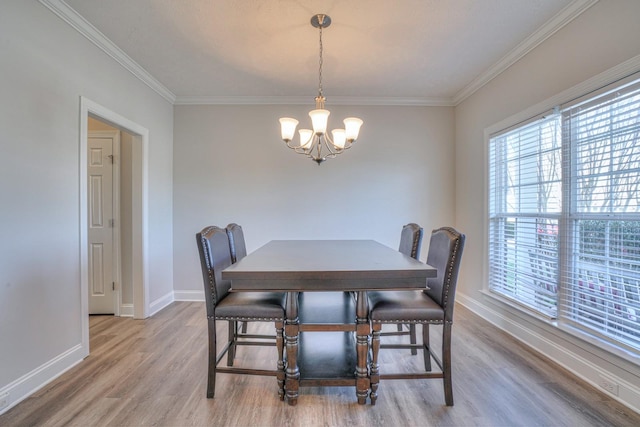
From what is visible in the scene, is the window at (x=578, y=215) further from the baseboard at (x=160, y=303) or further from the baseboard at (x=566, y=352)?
the baseboard at (x=160, y=303)

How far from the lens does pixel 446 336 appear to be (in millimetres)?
1660

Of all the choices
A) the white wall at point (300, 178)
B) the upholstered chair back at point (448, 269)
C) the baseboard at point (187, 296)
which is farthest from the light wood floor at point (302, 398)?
the white wall at point (300, 178)

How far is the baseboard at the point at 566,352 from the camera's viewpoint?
1.66 meters

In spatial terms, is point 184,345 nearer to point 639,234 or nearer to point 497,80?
point 639,234

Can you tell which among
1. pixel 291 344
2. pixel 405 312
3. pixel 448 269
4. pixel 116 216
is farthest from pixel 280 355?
pixel 116 216

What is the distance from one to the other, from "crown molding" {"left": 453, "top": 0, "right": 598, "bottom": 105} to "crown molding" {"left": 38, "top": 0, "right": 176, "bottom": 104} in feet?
11.5

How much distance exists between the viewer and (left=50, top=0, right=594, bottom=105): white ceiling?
200cm

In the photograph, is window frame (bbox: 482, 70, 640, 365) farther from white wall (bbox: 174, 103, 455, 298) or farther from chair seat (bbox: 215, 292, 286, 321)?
chair seat (bbox: 215, 292, 286, 321)

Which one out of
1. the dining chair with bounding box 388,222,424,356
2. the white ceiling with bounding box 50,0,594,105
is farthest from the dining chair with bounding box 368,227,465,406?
the white ceiling with bounding box 50,0,594,105

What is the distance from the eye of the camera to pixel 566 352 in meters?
2.05

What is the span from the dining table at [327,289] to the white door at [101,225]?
215 centimetres

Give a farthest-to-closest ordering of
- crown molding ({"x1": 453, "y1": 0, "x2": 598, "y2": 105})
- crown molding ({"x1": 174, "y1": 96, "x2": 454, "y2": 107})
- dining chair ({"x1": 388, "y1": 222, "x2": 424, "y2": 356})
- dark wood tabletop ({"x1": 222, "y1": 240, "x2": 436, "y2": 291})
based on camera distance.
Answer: crown molding ({"x1": 174, "y1": 96, "x2": 454, "y2": 107})
dining chair ({"x1": 388, "y1": 222, "x2": 424, "y2": 356})
crown molding ({"x1": 453, "y1": 0, "x2": 598, "y2": 105})
dark wood tabletop ({"x1": 222, "y1": 240, "x2": 436, "y2": 291})

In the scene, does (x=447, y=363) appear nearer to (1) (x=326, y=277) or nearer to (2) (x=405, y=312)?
(2) (x=405, y=312)

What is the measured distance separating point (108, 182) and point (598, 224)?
434 centimetres
